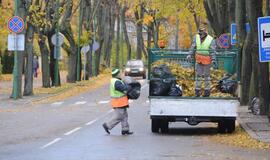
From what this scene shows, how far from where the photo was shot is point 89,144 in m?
16.2

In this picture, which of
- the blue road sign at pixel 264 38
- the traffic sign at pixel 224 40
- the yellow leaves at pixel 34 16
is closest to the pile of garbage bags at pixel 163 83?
the blue road sign at pixel 264 38

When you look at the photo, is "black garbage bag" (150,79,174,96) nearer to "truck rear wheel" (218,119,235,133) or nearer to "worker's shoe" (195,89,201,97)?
"worker's shoe" (195,89,201,97)

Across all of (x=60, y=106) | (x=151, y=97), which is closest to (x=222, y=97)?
(x=151, y=97)

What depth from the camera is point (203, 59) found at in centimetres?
1856

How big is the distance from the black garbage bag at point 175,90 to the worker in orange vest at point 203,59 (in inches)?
16.6

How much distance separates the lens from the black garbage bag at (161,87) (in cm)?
1856

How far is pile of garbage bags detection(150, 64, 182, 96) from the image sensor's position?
60.8 ft

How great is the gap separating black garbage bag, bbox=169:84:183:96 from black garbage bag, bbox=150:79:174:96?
3.7 inches

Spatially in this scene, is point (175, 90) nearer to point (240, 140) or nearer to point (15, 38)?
point (240, 140)

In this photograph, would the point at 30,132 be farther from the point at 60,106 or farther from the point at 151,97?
the point at 60,106

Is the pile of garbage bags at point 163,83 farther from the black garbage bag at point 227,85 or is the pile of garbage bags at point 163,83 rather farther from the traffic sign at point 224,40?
the traffic sign at point 224,40

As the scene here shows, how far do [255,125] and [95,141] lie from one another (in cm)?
501

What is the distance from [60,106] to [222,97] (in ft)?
44.6

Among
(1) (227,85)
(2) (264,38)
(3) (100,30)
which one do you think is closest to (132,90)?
(1) (227,85)
